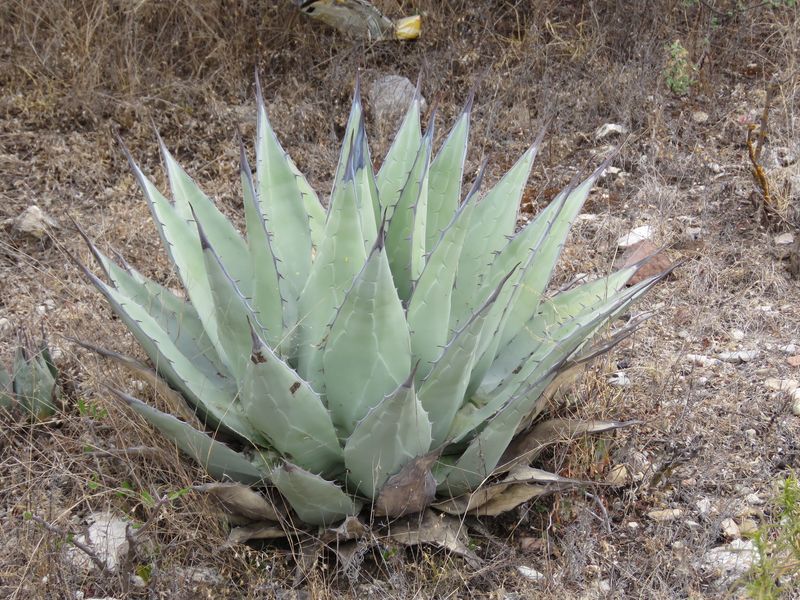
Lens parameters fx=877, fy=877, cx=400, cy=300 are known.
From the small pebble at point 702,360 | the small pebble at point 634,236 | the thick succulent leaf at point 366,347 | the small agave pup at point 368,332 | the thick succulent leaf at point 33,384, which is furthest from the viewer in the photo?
the small pebble at point 634,236

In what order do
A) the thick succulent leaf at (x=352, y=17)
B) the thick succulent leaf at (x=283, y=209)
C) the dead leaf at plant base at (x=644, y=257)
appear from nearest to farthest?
the thick succulent leaf at (x=283, y=209)
the dead leaf at plant base at (x=644, y=257)
the thick succulent leaf at (x=352, y=17)

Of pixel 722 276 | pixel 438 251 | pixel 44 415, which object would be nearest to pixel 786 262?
pixel 722 276

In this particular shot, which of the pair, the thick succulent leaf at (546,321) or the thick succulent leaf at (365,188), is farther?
the thick succulent leaf at (546,321)

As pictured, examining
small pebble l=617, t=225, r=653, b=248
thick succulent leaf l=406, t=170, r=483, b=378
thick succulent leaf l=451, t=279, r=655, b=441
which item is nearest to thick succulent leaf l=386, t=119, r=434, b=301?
thick succulent leaf l=406, t=170, r=483, b=378

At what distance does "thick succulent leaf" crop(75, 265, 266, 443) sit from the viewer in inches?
83.2

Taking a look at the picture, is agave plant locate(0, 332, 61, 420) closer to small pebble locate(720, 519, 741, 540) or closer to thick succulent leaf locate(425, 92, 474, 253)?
thick succulent leaf locate(425, 92, 474, 253)

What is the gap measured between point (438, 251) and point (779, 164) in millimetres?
2855

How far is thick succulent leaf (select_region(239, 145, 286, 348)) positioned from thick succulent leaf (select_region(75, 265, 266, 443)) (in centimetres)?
20

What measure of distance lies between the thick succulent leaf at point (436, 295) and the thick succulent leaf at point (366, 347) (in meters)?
0.08

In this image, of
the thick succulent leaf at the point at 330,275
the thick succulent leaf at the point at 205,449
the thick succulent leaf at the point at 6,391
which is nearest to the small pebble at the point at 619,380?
the thick succulent leaf at the point at 330,275

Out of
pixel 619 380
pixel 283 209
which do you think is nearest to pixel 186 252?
pixel 283 209

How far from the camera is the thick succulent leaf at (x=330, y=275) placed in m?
1.99

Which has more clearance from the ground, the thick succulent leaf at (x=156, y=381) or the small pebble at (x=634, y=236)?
the thick succulent leaf at (x=156, y=381)

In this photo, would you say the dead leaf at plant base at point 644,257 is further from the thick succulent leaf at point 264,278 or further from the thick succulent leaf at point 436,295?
the thick succulent leaf at point 264,278
